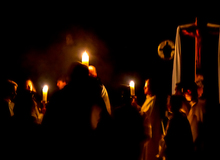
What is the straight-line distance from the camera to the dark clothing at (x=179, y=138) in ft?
12.8

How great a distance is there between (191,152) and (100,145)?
1.50 metres

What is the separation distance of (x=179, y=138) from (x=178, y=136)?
0.11 ft

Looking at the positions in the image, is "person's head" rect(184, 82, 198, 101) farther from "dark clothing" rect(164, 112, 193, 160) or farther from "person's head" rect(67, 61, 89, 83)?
"person's head" rect(67, 61, 89, 83)

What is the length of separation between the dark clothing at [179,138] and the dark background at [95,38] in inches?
142

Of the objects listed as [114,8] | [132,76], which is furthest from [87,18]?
[132,76]

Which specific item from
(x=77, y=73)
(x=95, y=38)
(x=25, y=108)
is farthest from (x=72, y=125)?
(x=95, y=38)

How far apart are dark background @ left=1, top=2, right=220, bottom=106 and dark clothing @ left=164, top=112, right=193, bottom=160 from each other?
11.9 feet

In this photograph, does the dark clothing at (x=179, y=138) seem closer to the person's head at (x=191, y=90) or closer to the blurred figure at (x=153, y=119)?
the person's head at (x=191, y=90)

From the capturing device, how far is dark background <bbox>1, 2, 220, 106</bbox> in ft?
24.7

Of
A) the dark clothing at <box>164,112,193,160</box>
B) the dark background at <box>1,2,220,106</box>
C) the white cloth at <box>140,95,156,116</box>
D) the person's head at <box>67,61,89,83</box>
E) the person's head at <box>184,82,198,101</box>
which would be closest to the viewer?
the person's head at <box>67,61,89,83</box>

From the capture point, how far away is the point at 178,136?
154 inches

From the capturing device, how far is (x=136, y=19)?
775 centimetres

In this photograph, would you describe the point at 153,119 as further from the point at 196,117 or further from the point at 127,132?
the point at 127,132

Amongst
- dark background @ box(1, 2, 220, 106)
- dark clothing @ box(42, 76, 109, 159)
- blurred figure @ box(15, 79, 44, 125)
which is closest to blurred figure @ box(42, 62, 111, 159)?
dark clothing @ box(42, 76, 109, 159)
